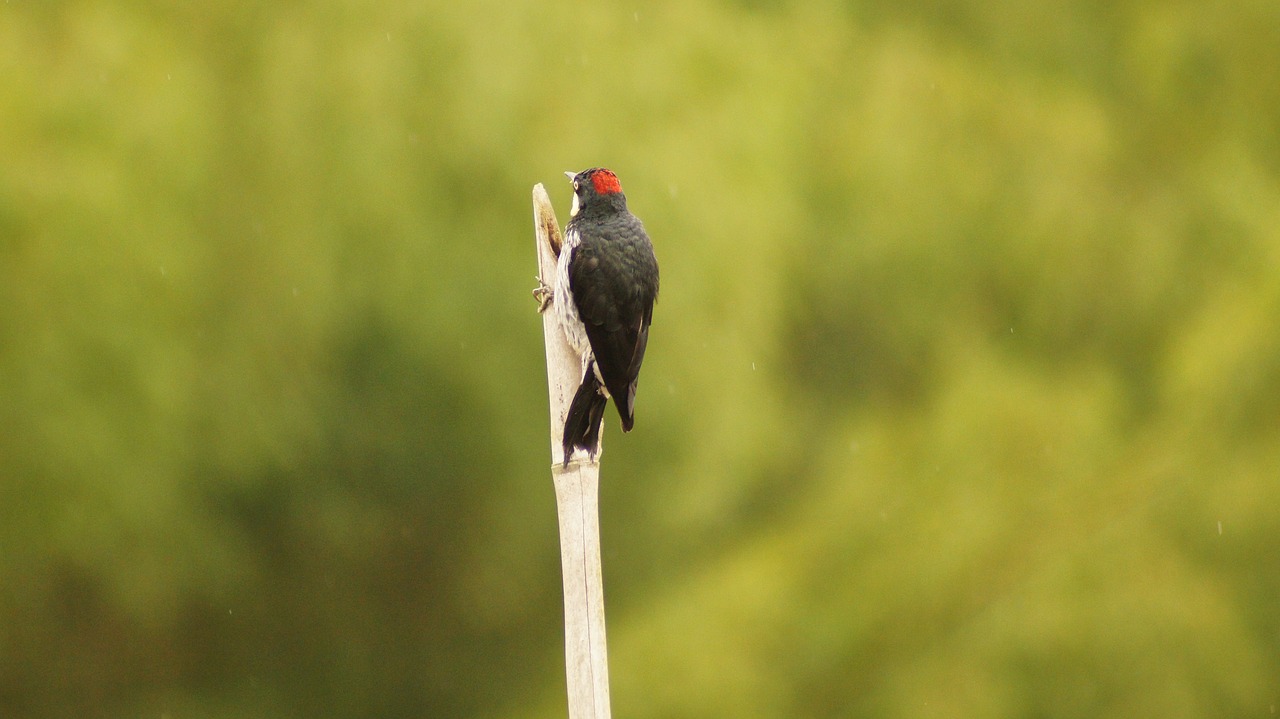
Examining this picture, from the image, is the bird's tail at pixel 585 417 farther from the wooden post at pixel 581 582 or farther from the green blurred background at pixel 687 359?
the green blurred background at pixel 687 359

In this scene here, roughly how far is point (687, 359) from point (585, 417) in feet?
4.72

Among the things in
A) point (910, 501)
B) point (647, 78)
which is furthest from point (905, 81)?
point (910, 501)

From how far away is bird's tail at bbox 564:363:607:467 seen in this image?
7.11 feet

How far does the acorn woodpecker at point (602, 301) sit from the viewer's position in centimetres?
220

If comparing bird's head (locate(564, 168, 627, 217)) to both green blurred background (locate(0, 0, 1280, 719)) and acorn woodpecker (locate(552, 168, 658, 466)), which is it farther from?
green blurred background (locate(0, 0, 1280, 719))

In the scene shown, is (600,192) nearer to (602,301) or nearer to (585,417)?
(602,301)

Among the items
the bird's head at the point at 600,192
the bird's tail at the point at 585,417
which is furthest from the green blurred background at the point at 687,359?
the bird's tail at the point at 585,417

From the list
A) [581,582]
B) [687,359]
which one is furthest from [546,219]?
[687,359]

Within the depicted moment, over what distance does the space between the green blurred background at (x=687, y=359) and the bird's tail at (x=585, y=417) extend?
4.25 feet

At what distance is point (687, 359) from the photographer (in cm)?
360

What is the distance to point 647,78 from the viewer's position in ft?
11.7

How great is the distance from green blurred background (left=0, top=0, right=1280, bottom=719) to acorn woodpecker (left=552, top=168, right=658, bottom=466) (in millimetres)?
1171

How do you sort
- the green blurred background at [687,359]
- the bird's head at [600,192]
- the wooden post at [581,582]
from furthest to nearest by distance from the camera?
the green blurred background at [687,359]
the bird's head at [600,192]
the wooden post at [581,582]

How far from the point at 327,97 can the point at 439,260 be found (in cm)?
63
